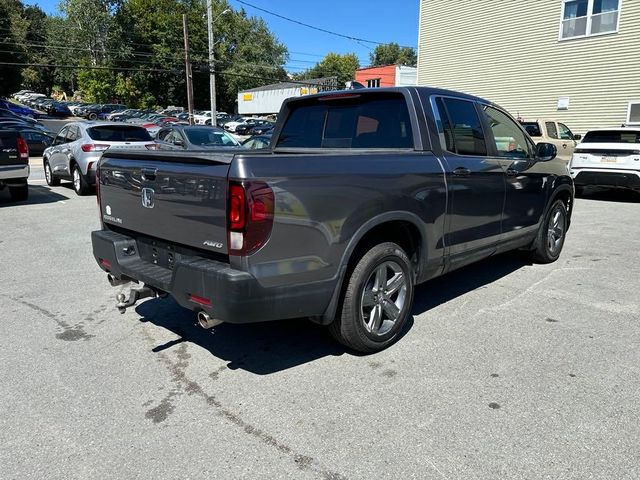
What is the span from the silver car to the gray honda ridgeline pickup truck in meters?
7.63

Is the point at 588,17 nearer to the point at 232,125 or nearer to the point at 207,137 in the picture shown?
the point at 207,137

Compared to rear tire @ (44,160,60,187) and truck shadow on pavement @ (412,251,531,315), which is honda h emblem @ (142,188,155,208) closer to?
truck shadow on pavement @ (412,251,531,315)

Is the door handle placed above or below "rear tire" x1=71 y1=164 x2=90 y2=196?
above

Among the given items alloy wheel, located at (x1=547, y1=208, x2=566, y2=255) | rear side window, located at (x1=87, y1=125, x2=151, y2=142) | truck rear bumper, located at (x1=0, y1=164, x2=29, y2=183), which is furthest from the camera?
rear side window, located at (x1=87, y1=125, x2=151, y2=142)

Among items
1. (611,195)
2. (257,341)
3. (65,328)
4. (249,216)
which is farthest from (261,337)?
(611,195)

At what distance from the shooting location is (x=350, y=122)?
14.5 ft

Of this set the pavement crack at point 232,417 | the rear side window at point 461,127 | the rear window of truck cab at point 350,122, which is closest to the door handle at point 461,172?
the rear side window at point 461,127

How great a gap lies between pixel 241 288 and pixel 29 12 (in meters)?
119

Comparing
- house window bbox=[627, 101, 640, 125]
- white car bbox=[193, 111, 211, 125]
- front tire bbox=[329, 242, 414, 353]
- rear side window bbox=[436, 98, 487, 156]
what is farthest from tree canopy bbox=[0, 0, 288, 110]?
front tire bbox=[329, 242, 414, 353]

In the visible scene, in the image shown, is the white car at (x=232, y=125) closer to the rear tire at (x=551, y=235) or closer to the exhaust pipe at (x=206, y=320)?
the rear tire at (x=551, y=235)

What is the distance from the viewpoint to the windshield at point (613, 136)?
1121 centimetres

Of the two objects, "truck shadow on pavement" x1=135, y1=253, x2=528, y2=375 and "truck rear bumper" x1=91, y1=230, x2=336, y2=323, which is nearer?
"truck rear bumper" x1=91, y1=230, x2=336, y2=323

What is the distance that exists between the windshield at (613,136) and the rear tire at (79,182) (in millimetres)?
11503

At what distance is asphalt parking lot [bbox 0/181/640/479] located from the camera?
101 inches
